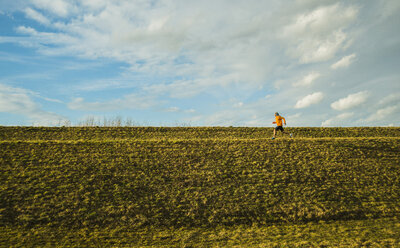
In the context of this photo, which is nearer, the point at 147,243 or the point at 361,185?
the point at 147,243

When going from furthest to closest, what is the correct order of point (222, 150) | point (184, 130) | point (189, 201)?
1. point (184, 130)
2. point (222, 150)
3. point (189, 201)

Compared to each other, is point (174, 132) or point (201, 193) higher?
point (174, 132)

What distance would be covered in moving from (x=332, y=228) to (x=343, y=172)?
19.8 ft

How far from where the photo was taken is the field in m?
10.2

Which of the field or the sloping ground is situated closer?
the field

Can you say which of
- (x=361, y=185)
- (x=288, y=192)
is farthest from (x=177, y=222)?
(x=361, y=185)

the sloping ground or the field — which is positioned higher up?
the sloping ground

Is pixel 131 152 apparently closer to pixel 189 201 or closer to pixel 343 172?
pixel 189 201

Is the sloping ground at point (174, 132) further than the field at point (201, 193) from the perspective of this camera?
Yes

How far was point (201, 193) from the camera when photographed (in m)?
13.2

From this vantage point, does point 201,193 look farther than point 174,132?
No

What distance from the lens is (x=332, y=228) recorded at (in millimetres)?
10773

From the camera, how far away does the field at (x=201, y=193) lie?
10242 millimetres

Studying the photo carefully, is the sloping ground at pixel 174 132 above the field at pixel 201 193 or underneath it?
above
